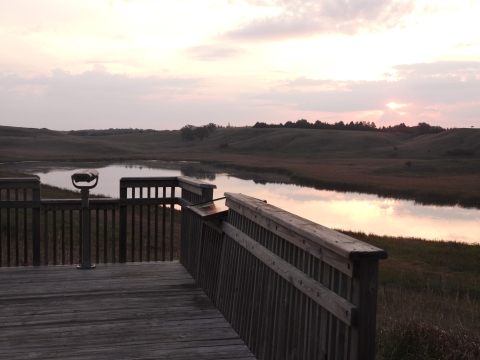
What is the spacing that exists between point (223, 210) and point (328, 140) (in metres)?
111

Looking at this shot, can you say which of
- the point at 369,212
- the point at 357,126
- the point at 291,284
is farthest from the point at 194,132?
the point at 291,284

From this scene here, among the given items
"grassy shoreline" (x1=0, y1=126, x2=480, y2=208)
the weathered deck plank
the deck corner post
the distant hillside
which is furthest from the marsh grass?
the distant hillside

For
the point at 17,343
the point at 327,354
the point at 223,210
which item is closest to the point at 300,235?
the point at 327,354

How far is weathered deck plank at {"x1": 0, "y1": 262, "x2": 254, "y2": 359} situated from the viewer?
152 inches

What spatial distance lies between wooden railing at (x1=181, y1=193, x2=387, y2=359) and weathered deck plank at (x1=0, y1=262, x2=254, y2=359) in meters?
0.28

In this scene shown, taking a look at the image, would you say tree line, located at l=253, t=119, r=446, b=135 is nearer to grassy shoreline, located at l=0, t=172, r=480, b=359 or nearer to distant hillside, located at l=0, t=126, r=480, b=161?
distant hillside, located at l=0, t=126, r=480, b=161

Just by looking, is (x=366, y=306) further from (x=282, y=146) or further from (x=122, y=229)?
(x=282, y=146)

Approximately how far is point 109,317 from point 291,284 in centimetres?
215

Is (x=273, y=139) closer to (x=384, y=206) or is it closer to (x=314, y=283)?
(x=384, y=206)

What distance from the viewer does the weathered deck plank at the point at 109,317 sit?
3865 millimetres

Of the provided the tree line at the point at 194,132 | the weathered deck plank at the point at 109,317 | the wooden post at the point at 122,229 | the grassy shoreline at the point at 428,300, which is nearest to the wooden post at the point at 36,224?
the weathered deck plank at the point at 109,317

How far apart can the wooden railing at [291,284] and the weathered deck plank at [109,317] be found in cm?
28

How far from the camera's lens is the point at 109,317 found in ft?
15.1

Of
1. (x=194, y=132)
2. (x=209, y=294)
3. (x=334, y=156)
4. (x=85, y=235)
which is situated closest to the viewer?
(x=209, y=294)
